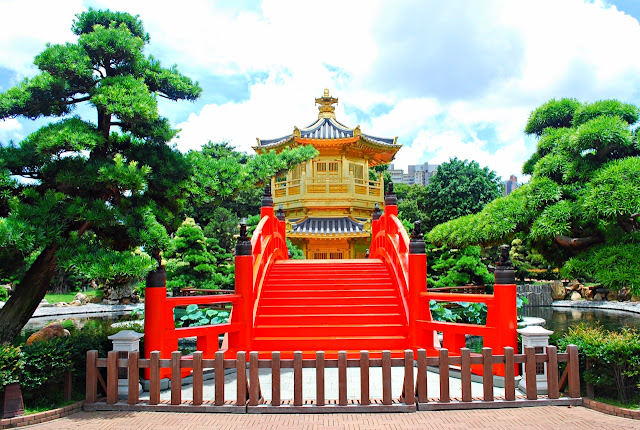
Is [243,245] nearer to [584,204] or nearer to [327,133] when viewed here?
[584,204]

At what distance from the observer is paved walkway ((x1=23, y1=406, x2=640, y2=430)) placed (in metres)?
5.63

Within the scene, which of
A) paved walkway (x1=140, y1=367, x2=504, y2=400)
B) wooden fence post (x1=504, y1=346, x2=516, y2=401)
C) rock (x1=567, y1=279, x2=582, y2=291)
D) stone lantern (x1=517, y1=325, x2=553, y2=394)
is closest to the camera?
wooden fence post (x1=504, y1=346, x2=516, y2=401)

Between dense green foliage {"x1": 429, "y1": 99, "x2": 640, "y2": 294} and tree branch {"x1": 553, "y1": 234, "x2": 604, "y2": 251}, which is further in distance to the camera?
tree branch {"x1": 553, "y1": 234, "x2": 604, "y2": 251}

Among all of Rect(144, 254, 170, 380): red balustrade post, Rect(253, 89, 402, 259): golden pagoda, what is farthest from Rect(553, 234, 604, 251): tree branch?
Rect(253, 89, 402, 259): golden pagoda

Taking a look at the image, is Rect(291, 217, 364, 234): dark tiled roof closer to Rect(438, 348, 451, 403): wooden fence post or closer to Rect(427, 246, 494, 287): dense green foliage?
Rect(427, 246, 494, 287): dense green foliage

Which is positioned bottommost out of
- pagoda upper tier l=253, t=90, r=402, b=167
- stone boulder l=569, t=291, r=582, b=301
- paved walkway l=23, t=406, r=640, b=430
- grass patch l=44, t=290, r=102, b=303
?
stone boulder l=569, t=291, r=582, b=301

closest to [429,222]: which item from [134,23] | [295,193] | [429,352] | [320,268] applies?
[295,193]

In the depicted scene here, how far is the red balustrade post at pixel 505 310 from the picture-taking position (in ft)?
23.7

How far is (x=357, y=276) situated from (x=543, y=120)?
17.5 ft

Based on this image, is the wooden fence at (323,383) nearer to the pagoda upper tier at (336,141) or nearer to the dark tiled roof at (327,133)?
the pagoda upper tier at (336,141)

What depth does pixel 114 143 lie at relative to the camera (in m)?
7.69

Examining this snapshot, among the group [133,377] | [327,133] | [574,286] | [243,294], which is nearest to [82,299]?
[327,133]

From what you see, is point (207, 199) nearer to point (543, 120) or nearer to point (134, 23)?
point (134, 23)

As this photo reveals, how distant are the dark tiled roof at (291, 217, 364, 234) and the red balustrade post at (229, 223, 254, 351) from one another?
31.8 ft
